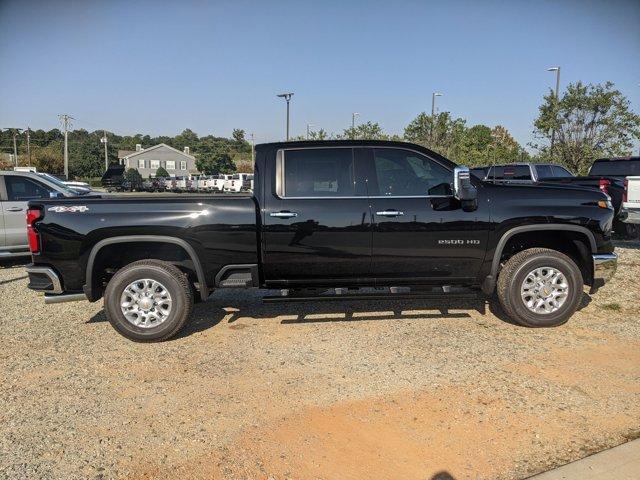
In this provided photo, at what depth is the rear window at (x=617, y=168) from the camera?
39.5 feet

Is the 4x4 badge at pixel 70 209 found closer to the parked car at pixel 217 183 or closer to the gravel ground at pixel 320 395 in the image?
the gravel ground at pixel 320 395

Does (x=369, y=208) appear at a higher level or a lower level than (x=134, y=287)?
higher

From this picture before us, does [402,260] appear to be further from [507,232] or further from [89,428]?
[89,428]

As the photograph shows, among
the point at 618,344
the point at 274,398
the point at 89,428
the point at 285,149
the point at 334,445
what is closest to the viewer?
the point at 334,445

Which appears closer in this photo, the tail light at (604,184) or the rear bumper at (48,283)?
the rear bumper at (48,283)

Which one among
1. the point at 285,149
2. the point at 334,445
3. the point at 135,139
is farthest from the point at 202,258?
the point at 135,139

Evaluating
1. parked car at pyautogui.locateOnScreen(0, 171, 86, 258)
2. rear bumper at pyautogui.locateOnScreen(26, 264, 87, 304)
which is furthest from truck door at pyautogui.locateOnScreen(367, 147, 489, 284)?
parked car at pyautogui.locateOnScreen(0, 171, 86, 258)

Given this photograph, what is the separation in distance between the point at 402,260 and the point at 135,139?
138496 millimetres

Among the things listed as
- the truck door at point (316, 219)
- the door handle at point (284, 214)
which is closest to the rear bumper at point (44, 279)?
the truck door at point (316, 219)

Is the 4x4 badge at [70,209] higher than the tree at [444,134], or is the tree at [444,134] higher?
the tree at [444,134]

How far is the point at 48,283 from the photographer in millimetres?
4801

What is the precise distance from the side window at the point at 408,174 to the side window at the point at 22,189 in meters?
6.82

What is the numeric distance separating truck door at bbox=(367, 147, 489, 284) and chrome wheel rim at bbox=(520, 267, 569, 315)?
0.59m

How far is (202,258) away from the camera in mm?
4895
